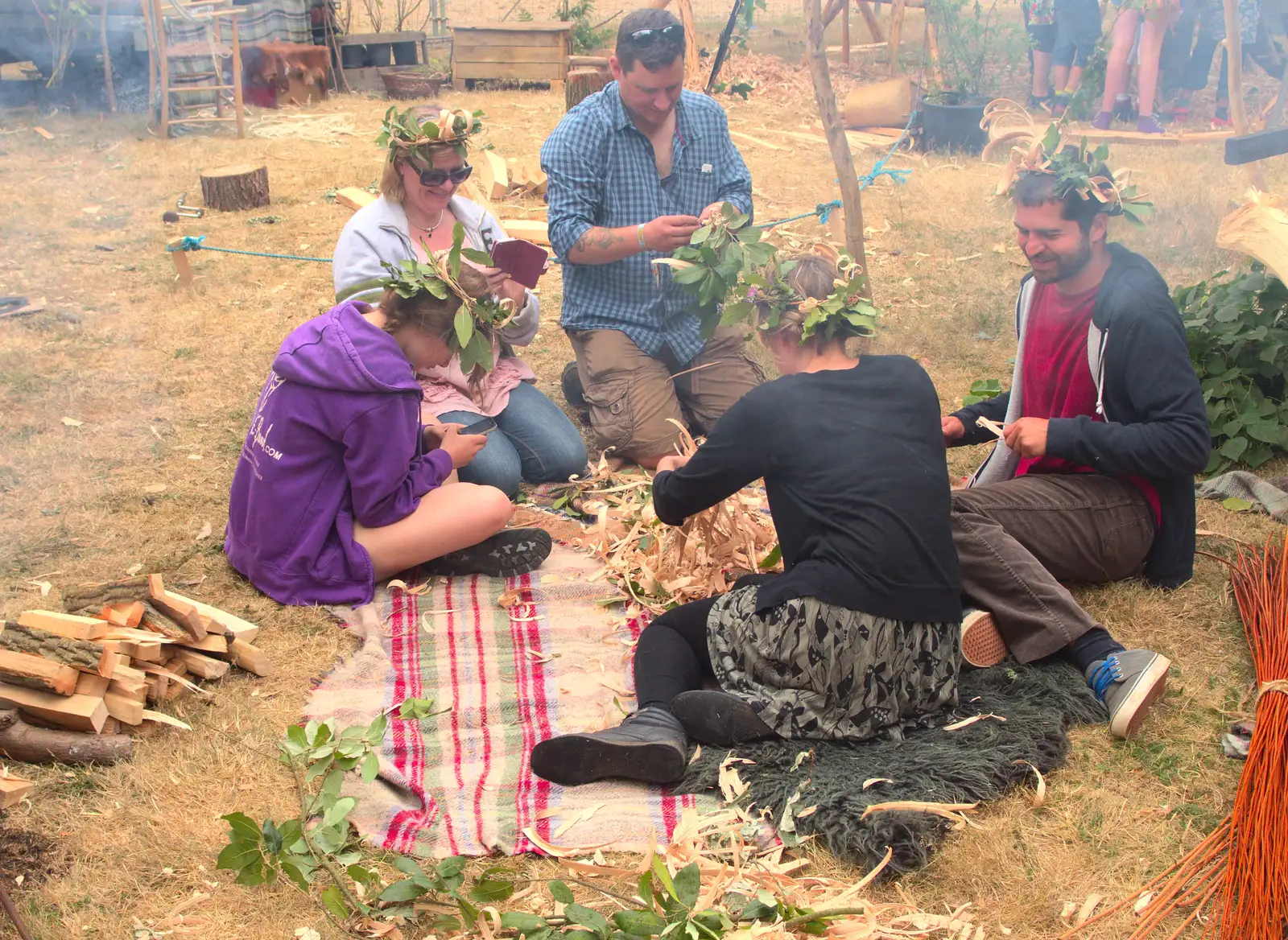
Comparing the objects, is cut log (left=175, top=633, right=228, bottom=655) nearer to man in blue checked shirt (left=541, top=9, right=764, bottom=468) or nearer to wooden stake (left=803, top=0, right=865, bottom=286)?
man in blue checked shirt (left=541, top=9, right=764, bottom=468)

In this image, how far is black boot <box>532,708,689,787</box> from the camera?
10.3ft

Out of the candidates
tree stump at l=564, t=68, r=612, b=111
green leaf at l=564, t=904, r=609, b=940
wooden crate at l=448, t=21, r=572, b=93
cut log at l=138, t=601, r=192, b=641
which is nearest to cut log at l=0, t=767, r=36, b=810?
cut log at l=138, t=601, r=192, b=641

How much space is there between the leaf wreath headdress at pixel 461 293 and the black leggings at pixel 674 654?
3.95 ft

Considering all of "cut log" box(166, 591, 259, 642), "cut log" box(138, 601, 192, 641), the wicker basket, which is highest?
the wicker basket

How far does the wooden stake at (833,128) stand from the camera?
6.01 metres

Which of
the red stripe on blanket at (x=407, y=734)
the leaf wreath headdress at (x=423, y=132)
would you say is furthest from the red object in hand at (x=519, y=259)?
the red stripe on blanket at (x=407, y=734)

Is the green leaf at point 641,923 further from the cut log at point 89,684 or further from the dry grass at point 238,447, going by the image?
the cut log at point 89,684

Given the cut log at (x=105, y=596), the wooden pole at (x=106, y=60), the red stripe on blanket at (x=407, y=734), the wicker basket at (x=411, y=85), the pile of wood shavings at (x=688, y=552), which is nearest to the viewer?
the red stripe on blanket at (x=407, y=734)

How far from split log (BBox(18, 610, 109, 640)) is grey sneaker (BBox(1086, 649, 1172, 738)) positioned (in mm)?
3096

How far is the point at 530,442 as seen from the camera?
508 cm

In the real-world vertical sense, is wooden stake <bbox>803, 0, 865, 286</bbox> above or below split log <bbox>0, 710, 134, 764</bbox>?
above

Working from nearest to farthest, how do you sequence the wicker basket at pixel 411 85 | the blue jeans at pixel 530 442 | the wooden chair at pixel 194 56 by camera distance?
Result: the blue jeans at pixel 530 442 → the wooden chair at pixel 194 56 → the wicker basket at pixel 411 85

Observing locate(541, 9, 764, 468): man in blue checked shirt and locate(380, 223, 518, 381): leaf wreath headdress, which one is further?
locate(541, 9, 764, 468): man in blue checked shirt

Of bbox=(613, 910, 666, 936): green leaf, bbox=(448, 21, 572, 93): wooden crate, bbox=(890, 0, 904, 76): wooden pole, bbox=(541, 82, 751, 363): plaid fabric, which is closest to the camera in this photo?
bbox=(613, 910, 666, 936): green leaf
